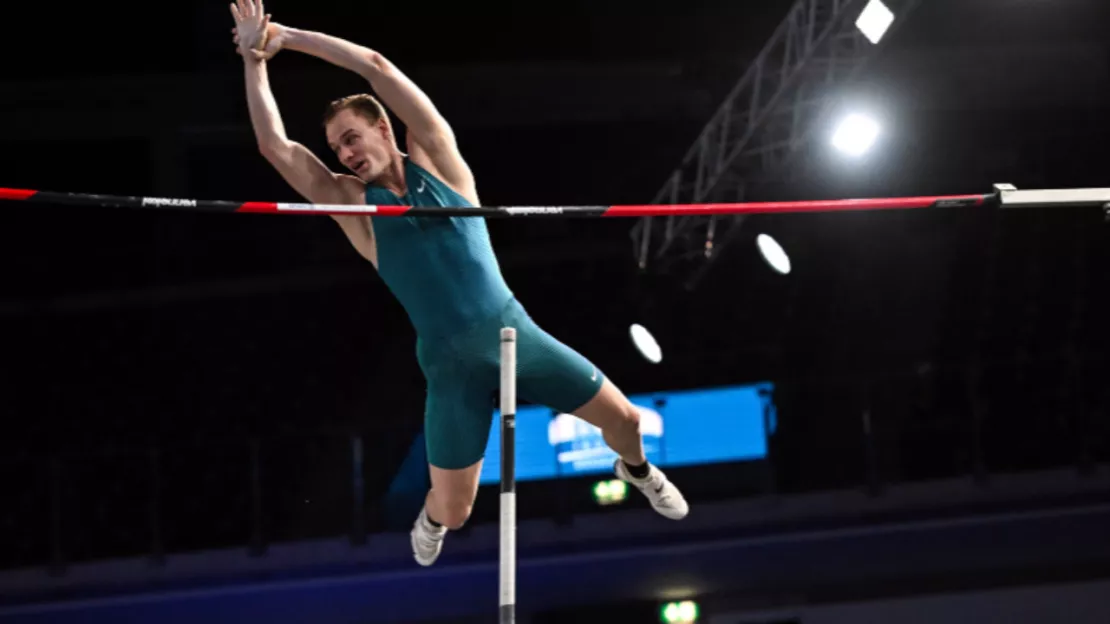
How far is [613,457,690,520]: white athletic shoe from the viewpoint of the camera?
385 cm

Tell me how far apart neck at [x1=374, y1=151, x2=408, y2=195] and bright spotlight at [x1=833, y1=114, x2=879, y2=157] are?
4397mm

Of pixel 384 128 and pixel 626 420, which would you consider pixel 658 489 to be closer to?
pixel 626 420

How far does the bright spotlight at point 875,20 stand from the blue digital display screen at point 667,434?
3.13m

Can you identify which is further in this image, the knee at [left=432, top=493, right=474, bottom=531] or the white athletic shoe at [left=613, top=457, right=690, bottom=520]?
the white athletic shoe at [left=613, top=457, right=690, bottom=520]

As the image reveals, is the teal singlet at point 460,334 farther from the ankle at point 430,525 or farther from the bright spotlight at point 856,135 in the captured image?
the bright spotlight at point 856,135

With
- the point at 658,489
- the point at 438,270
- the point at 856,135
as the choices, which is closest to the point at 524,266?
the point at 856,135

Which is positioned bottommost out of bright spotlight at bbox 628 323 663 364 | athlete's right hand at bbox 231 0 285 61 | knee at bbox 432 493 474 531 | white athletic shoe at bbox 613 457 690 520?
knee at bbox 432 493 474 531

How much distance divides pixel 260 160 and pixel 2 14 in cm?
229

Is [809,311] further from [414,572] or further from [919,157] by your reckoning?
[414,572]

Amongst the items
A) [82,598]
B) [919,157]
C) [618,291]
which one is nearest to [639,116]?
[618,291]

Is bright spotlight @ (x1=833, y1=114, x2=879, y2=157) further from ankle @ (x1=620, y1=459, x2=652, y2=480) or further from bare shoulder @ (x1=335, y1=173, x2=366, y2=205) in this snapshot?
bare shoulder @ (x1=335, y1=173, x2=366, y2=205)

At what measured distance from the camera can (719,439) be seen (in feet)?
29.1

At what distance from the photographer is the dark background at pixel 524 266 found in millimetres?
8836

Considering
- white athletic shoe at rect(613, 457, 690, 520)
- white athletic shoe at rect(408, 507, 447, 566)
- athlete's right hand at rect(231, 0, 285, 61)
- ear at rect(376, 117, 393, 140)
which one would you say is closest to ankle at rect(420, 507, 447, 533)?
white athletic shoe at rect(408, 507, 447, 566)
